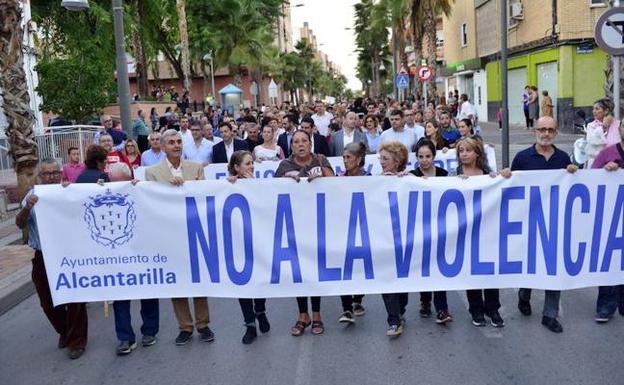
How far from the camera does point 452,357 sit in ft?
17.0

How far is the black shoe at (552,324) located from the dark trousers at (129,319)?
325 cm

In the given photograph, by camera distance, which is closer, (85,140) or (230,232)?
(230,232)

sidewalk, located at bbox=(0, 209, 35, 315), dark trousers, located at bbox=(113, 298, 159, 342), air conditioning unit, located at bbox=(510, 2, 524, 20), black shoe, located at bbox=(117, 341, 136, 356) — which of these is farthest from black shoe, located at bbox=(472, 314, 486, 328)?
air conditioning unit, located at bbox=(510, 2, 524, 20)

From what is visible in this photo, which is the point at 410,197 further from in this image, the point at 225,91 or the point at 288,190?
the point at 225,91

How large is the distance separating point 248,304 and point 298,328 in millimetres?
471

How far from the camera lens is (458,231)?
18.8 ft

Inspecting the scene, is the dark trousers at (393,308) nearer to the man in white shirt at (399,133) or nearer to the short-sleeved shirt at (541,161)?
the short-sleeved shirt at (541,161)

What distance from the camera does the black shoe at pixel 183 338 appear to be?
5770 millimetres

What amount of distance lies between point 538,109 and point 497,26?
954 cm

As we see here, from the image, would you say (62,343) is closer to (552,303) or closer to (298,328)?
(298,328)

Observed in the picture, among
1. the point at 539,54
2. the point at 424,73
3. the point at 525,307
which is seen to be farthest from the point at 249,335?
the point at 539,54

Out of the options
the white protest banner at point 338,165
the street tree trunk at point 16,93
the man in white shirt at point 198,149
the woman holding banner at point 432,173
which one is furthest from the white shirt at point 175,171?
the street tree trunk at point 16,93

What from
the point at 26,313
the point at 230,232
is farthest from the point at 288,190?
the point at 26,313

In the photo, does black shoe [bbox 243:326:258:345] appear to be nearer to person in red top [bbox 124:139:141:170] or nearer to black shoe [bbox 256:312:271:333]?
black shoe [bbox 256:312:271:333]
